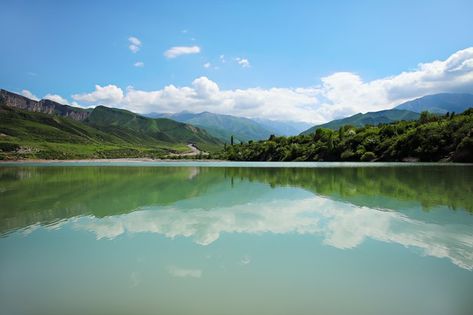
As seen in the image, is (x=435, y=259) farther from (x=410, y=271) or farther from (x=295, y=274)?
(x=295, y=274)

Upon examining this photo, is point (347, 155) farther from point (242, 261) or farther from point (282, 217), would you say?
point (242, 261)

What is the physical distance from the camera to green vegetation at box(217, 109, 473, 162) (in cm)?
8806

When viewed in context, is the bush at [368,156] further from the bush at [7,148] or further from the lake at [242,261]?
the bush at [7,148]

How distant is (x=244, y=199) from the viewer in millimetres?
24234

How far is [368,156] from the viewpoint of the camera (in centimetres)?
11300

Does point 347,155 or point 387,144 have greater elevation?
point 387,144

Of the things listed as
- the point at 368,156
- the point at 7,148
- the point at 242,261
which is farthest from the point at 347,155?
the point at 7,148

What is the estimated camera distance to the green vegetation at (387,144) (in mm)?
88062

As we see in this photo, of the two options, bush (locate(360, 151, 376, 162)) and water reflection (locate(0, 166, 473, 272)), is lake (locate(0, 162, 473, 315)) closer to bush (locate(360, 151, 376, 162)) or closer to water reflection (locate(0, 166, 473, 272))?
water reflection (locate(0, 166, 473, 272))

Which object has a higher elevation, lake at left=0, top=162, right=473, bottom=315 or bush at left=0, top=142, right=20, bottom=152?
bush at left=0, top=142, right=20, bottom=152

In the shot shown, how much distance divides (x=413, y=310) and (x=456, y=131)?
325 feet

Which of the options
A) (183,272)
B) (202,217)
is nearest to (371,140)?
(202,217)

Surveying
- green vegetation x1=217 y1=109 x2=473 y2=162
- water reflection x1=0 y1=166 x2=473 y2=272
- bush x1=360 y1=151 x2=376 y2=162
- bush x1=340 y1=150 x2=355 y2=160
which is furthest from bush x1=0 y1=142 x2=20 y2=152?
water reflection x1=0 y1=166 x2=473 y2=272

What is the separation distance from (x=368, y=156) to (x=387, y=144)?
23.3ft
